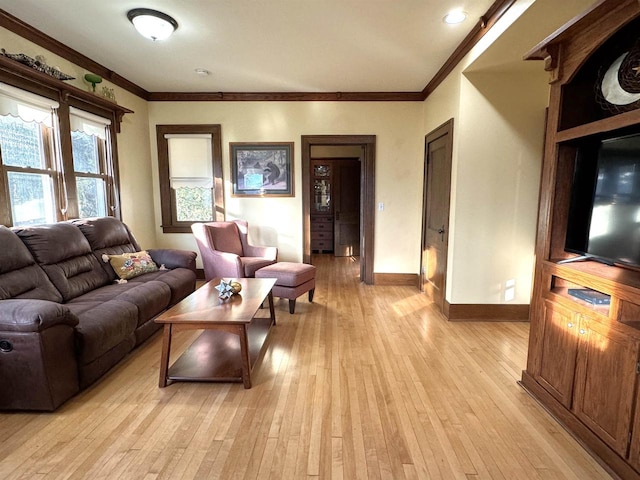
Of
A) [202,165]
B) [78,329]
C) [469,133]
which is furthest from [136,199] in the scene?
[469,133]

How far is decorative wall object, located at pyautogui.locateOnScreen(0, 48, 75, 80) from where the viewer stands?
2510 mm

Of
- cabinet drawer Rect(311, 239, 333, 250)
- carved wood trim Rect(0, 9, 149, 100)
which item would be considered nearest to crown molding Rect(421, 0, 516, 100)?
carved wood trim Rect(0, 9, 149, 100)

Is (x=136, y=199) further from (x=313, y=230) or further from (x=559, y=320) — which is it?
(x=559, y=320)

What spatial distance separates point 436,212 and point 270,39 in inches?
100.0

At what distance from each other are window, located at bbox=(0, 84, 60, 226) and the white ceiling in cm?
68

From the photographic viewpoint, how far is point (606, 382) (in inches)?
59.6

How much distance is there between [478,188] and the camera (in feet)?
10.4

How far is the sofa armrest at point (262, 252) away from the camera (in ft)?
13.6

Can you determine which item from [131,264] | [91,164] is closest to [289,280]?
[131,264]

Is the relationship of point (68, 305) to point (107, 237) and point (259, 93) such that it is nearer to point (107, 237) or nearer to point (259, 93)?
point (107, 237)

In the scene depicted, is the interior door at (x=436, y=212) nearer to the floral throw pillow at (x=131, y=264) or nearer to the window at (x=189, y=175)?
the window at (x=189, y=175)

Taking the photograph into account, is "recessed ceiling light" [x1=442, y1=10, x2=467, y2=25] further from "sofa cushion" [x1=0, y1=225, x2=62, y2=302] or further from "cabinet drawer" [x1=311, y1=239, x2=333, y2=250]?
"cabinet drawer" [x1=311, y1=239, x2=333, y2=250]

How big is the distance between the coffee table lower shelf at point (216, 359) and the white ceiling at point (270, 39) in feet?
7.80

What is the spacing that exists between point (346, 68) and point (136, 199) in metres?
3.14
